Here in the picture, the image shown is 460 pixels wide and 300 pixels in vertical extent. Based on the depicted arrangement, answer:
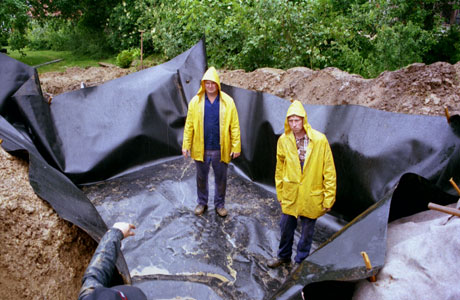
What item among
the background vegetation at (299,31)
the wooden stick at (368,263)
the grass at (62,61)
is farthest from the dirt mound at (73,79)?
the wooden stick at (368,263)

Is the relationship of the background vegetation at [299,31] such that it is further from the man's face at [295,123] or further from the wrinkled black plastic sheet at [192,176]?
the man's face at [295,123]

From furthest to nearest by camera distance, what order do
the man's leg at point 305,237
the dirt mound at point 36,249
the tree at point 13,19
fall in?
the tree at point 13,19
the man's leg at point 305,237
the dirt mound at point 36,249

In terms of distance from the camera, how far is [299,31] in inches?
247

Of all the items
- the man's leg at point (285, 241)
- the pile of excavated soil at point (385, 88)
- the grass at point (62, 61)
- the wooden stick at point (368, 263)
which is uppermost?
the pile of excavated soil at point (385, 88)

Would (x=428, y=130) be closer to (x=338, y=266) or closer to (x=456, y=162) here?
(x=456, y=162)

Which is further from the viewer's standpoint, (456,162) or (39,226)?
(456,162)

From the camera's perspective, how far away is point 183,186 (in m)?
4.69

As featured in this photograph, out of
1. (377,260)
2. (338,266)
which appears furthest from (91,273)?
(377,260)

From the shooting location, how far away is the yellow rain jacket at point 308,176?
278cm

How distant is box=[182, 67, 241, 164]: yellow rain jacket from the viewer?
3.72m

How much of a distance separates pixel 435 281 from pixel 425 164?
164 cm

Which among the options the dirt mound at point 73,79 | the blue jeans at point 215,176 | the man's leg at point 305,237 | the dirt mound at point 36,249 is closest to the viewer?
the dirt mound at point 36,249

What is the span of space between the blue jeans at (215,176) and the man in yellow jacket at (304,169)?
1084mm

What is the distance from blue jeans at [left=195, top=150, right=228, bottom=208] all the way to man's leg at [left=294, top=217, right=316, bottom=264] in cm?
122
